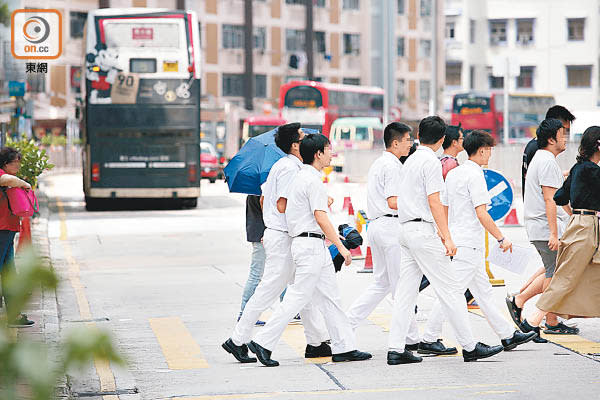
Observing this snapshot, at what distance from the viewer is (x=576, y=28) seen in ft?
253

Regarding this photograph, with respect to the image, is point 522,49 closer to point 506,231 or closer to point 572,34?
point 572,34

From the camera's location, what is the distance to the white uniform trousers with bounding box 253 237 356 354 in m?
7.07

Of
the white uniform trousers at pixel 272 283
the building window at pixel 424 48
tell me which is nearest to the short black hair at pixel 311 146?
the white uniform trousers at pixel 272 283

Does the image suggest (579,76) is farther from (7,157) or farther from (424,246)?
(424,246)

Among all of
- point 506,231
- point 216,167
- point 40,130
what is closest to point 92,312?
point 506,231

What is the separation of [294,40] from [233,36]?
456cm

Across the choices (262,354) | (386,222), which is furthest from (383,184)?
(262,354)

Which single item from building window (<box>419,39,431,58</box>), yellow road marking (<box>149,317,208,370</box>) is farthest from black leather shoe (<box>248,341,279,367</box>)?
building window (<box>419,39,431,58</box>)

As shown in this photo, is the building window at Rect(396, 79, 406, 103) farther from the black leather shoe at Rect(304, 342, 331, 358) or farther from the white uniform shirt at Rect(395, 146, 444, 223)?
the white uniform shirt at Rect(395, 146, 444, 223)

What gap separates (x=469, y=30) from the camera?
80375 mm

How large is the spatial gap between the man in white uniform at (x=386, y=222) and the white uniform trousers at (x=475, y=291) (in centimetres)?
14

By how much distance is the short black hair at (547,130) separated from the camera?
8062mm

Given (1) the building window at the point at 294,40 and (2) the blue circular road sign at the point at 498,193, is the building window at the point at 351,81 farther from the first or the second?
(2) the blue circular road sign at the point at 498,193

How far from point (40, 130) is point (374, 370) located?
200 ft
